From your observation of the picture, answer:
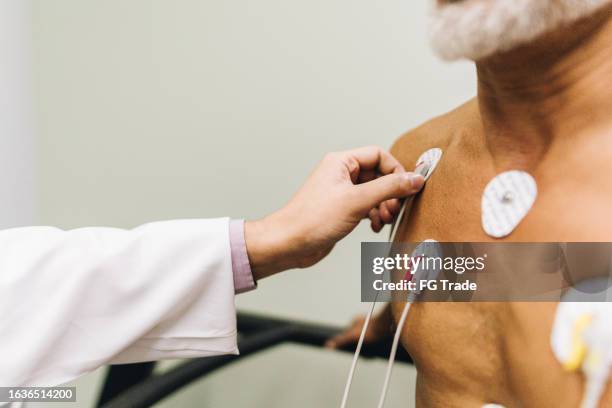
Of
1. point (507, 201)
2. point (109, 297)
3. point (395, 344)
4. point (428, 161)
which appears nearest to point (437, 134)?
point (428, 161)

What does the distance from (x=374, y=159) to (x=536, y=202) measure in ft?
0.73

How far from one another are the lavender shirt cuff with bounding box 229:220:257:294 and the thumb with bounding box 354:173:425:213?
161 millimetres

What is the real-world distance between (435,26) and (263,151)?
64 centimetres

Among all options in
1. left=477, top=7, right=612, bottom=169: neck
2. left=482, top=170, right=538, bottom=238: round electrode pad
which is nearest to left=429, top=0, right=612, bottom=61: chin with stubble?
left=477, top=7, right=612, bottom=169: neck

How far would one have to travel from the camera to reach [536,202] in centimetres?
51

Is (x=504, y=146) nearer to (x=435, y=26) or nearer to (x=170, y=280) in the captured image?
(x=435, y=26)

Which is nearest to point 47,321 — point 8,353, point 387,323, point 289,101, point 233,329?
point 8,353

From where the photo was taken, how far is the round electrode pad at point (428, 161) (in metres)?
0.64

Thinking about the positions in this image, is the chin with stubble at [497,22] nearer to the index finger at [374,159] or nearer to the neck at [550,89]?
the neck at [550,89]

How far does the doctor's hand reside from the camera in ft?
1.97

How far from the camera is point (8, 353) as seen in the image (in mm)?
598

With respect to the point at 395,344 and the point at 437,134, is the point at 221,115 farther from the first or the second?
the point at 395,344

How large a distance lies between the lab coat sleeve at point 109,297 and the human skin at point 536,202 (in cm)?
26

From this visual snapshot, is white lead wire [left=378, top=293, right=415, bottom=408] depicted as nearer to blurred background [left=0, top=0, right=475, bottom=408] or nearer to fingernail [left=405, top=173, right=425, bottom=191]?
fingernail [left=405, top=173, right=425, bottom=191]
